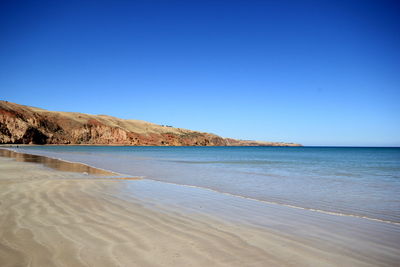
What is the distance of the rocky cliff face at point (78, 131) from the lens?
309 feet

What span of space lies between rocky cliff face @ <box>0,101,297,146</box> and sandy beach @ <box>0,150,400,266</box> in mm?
103873

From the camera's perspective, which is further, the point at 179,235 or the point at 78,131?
the point at 78,131

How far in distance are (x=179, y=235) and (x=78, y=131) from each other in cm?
12596

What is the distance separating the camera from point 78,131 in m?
119

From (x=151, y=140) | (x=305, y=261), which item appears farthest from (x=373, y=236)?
(x=151, y=140)

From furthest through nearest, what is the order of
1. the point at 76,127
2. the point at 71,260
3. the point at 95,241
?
the point at 76,127, the point at 95,241, the point at 71,260

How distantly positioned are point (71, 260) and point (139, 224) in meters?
1.87

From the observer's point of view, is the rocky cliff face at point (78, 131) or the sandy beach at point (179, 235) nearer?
the sandy beach at point (179, 235)

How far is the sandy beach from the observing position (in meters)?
3.62

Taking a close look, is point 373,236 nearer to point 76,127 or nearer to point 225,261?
point 225,261

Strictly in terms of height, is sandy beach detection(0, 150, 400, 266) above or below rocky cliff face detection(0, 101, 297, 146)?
below

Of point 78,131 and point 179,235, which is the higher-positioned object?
point 78,131

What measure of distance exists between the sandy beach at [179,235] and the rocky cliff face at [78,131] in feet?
341

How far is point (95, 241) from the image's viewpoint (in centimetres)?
416
